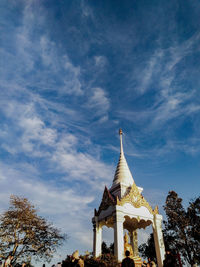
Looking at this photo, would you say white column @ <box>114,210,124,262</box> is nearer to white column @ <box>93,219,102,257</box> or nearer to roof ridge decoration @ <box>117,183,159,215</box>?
roof ridge decoration @ <box>117,183,159,215</box>

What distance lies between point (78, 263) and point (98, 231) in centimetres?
1260

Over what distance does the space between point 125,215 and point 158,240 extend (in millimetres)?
3924

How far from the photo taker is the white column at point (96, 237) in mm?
20189

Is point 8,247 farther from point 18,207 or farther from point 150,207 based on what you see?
point 150,207

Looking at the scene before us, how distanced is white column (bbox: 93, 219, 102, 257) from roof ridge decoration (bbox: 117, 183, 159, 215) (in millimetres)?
3888

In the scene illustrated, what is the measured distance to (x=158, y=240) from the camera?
789 inches

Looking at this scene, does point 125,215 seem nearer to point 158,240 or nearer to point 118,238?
point 118,238

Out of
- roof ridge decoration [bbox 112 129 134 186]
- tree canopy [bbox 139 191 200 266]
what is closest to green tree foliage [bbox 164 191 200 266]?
tree canopy [bbox 139 191 200 266]

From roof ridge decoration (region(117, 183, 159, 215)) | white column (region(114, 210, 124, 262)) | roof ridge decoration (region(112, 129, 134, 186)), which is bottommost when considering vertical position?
white column (region(114, 210, 124, 262))

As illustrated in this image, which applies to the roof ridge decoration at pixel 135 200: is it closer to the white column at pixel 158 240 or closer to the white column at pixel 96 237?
the white column at pixel 158 240

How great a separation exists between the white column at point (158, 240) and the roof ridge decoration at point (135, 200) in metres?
0.78

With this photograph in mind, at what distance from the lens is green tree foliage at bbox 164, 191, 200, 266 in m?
23.2

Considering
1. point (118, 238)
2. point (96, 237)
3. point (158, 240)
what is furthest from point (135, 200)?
point (96, 237)

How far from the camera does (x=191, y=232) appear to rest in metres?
23.8
